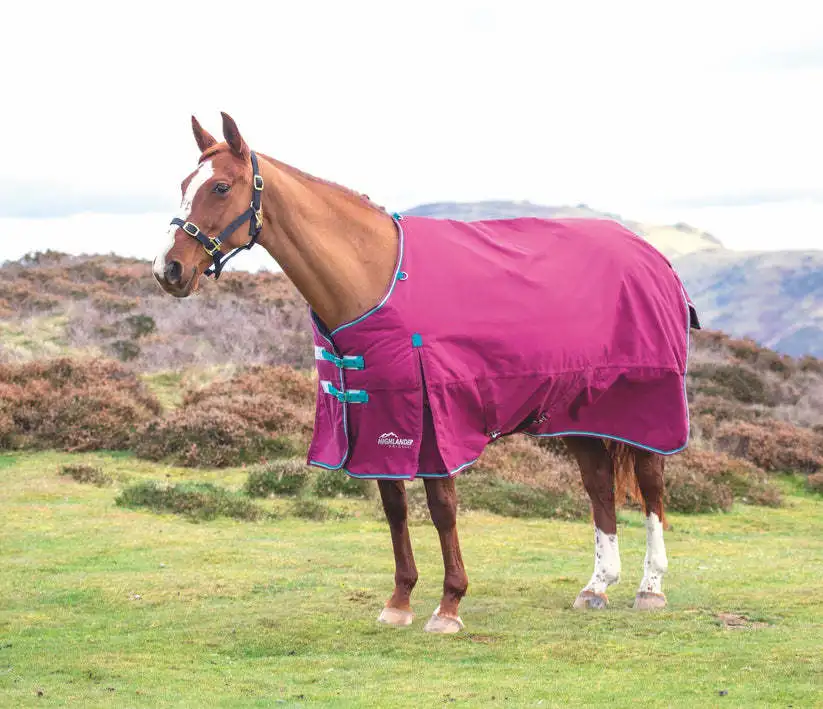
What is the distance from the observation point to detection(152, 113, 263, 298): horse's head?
22.6ft

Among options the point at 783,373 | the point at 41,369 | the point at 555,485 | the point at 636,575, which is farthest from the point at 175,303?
the point at 636,575

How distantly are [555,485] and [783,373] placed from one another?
1635cm

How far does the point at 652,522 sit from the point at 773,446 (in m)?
10.9

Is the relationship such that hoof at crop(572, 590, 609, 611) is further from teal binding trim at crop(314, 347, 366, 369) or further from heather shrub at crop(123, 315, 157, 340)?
heather shrub at crop(123, 315, 157, 340)

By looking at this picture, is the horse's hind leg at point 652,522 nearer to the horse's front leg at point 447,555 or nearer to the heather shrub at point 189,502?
the horse's front leg at point 447,555

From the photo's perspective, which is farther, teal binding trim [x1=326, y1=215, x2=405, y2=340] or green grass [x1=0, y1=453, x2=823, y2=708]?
teal binding trim [x1=326, y1=215, x2=405, y2=340]

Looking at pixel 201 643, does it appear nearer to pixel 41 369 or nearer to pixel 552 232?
pixel 552 232

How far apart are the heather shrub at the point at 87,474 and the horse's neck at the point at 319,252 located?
765cm

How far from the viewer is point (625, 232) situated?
348 inches

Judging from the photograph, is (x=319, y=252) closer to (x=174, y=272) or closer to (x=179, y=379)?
(x=174, y=272)

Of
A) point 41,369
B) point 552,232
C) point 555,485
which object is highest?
point 552,232

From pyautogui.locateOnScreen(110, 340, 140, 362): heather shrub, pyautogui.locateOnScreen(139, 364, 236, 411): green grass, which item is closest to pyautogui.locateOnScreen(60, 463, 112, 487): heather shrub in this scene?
pyautogui.locateOnScreen(139, 364, 236, 411): green grass

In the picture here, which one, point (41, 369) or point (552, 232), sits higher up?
point (552, 232)

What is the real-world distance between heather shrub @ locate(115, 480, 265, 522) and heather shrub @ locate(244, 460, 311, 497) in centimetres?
70
